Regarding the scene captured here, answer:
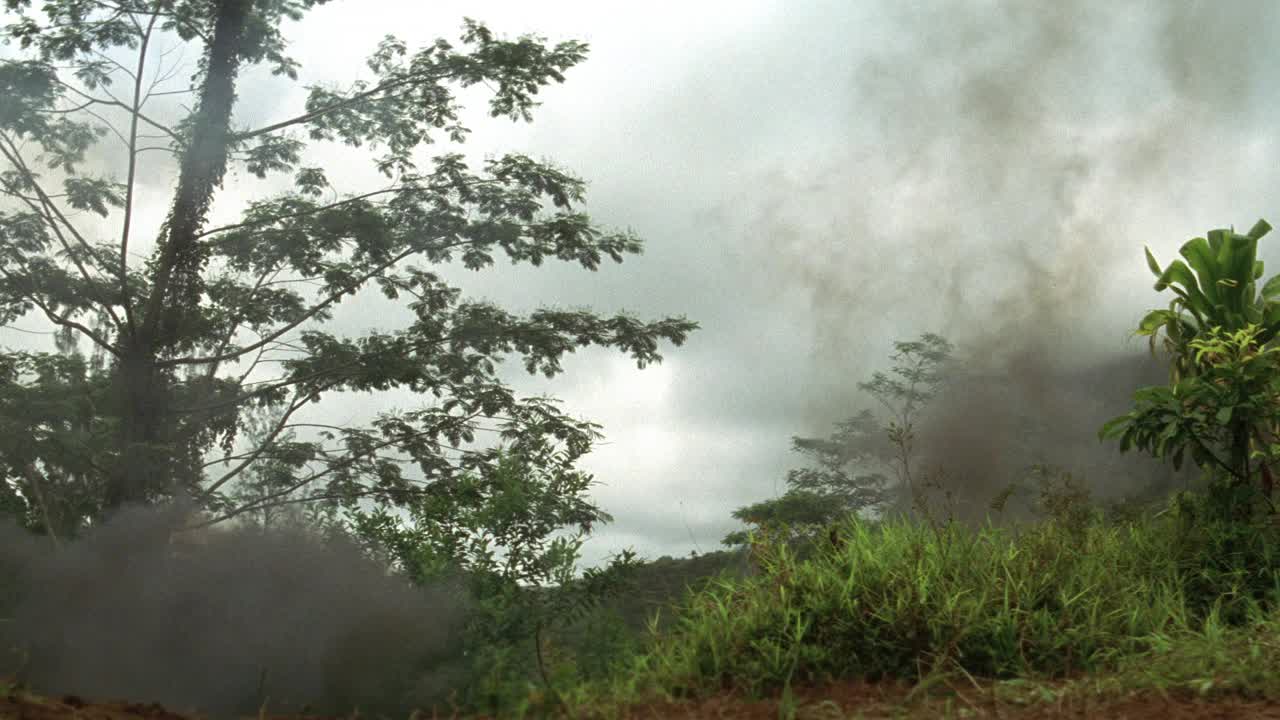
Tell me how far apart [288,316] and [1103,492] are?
26.8 m

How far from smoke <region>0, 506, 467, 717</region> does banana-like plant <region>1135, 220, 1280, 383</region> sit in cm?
785

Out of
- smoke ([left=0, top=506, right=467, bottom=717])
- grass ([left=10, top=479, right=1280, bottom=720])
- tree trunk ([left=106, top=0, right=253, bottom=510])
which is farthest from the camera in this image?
tree trunk ([left=106, top=0, right=253, bottom=510])

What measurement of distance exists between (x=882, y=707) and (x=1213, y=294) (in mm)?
7178

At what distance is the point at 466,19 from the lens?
1254cm

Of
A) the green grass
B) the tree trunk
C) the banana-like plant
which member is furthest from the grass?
the tree trunk

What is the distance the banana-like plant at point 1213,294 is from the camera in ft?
32.1

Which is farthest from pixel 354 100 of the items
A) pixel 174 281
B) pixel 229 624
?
pixel 229 624

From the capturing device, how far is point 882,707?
488cm

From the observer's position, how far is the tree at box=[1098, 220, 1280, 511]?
344 inches

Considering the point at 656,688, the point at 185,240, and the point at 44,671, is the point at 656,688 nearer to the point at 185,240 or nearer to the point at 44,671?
the point at 44,671

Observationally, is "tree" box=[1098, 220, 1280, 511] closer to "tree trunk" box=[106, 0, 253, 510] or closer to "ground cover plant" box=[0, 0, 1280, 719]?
"ground cover plant" box=[0, 0, 1280, 719]

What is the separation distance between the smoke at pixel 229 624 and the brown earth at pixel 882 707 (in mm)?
690

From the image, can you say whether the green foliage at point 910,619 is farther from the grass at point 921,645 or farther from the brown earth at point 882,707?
the brown earth at point 882,707

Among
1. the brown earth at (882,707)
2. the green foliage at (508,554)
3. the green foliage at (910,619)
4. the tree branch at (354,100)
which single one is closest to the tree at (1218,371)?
the green foliage at (910,619)
